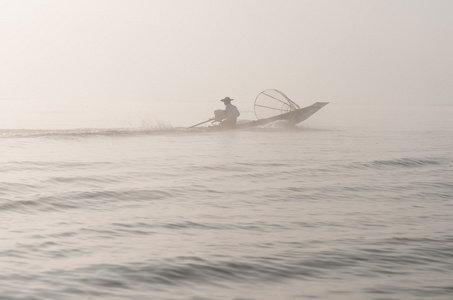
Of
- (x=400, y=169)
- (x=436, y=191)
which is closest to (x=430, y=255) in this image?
(x=436, y=191)

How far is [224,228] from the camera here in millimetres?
8773

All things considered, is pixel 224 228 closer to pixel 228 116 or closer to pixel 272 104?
pixel 228 116

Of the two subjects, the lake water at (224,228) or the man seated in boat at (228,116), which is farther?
the man seated in boat at (228,116)

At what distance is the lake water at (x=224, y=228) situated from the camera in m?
6.19

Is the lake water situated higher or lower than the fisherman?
lower

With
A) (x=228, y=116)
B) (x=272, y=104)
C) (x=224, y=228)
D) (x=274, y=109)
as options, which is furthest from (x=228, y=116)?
(x=224, y=228)

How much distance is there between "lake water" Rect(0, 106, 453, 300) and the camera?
244 inches

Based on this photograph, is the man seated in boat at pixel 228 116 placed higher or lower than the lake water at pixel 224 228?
higher

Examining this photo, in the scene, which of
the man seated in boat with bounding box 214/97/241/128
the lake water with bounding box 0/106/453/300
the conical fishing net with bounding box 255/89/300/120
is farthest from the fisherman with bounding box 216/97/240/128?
the lake water with bounding box 0/106/453/300

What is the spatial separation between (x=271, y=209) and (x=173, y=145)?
13404mm

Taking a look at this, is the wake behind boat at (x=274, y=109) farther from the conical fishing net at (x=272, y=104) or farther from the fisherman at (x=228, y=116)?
the fisherman at (x=228, y=116)

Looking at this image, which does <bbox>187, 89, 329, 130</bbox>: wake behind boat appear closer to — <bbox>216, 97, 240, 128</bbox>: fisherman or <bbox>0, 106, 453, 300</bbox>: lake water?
<bbox>216, 97, 240, 128</bbox>: fisherman

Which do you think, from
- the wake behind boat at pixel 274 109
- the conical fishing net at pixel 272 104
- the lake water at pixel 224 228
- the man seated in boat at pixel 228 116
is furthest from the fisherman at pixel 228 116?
the lake water at pixel 224 228

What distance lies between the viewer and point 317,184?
1348 centimetres
